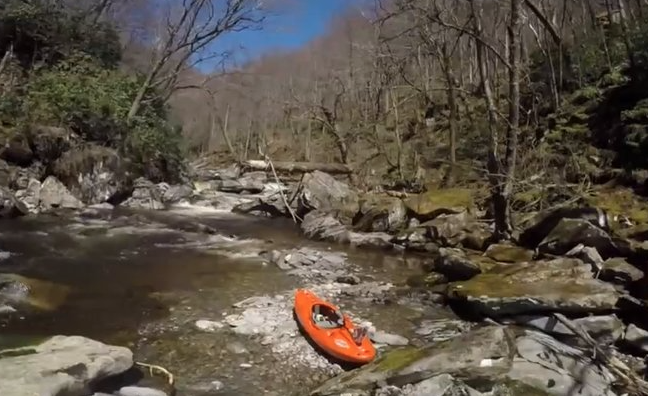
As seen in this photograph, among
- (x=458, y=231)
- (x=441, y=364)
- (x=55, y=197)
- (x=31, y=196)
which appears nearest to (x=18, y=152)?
(x=31, y=196)

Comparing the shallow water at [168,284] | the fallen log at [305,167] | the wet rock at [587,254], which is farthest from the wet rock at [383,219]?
the fallen log at [305,167]

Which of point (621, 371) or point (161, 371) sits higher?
point (621, 371)

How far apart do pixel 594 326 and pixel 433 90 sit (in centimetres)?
1024

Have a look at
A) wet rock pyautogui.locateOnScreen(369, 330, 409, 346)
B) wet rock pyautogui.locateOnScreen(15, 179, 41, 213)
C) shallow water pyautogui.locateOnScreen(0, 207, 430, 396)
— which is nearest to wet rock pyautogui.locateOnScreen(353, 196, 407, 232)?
shallow water pyautogui.locateOnScreen(0, 207, 430, 396)

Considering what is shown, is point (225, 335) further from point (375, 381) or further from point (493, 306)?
point (493, 306)

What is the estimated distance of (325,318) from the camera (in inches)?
285

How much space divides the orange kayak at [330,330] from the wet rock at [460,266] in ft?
8.47

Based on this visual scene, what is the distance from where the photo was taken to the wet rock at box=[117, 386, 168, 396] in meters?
4.99

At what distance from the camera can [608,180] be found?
1315 centimetres

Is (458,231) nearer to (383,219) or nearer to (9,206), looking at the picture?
(383,219)

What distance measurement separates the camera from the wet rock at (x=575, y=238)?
357 inches

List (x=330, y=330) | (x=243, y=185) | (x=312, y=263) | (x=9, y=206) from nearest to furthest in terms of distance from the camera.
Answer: (x=330, y=330), (x=312, y=263), (x=9, y=206), (x=243, y=185)

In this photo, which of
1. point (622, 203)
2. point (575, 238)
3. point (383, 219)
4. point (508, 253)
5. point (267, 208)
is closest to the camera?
point (575, 238)

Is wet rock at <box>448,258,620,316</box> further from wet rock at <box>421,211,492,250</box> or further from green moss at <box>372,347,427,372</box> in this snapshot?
wet rock at <box>421,211,492,250</box>
